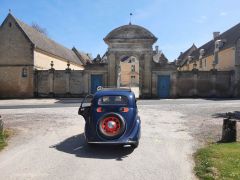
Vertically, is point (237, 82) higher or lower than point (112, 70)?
lower

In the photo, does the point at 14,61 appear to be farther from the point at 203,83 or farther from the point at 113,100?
the point at 113,100

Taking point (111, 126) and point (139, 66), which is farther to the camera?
point (139, 66)

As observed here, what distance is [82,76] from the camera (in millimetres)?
34281

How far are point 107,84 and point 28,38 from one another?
35.1 feet

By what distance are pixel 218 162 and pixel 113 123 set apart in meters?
2.92

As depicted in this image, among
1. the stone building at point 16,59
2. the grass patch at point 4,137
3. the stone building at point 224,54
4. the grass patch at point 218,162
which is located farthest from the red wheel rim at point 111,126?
the stone building at point 224,54

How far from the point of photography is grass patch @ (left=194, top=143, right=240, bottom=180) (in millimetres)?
6368

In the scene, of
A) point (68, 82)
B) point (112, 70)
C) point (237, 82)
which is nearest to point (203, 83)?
point (237, 82)

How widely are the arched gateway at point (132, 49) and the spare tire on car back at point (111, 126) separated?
24940 mm

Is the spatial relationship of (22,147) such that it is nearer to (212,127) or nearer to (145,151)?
(145,151)

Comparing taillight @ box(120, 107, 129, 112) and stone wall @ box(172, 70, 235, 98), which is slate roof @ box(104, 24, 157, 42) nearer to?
stone wall @ box(172, 70, 235, 98)

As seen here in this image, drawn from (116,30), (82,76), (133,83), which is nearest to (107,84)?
(82,76)

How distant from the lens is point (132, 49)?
33.5 meters

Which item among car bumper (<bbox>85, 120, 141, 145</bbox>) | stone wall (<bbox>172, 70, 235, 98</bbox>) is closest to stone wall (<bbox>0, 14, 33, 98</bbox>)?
stone wall (<bbox>172, 70, 235, 98</bbox>)
